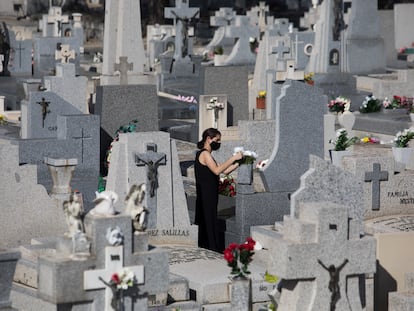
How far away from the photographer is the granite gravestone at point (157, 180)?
15.6 metres

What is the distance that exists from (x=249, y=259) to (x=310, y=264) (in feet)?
2.94

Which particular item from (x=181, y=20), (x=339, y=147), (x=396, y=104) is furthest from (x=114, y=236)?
(x=181, y=20)

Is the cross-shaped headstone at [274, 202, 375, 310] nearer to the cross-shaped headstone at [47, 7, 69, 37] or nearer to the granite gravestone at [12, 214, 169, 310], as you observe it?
the granite gravestone at [12, 214, 169, 310]

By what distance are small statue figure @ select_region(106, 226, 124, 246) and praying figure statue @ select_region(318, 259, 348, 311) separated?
1539 millimetres

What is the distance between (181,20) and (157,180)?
805 inches

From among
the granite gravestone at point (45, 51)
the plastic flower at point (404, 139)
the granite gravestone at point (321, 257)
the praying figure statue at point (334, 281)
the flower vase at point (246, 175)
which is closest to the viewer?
the granite gravestone at point (321, 257)

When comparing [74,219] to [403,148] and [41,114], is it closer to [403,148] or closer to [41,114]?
[403,148]

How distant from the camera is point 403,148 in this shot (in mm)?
18297

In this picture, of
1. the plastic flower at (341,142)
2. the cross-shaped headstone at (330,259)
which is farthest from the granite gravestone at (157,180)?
the cross-shaped headstone at (330,259)

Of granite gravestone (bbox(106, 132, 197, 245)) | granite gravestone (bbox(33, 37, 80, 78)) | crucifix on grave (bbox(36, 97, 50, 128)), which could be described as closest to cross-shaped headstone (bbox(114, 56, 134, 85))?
crucifix on grave (bbox(36, 97, 50, 128))

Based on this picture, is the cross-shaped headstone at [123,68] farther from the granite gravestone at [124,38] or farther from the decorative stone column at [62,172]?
the decorative stone column at [62,172]

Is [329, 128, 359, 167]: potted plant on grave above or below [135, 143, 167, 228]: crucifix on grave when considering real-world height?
above

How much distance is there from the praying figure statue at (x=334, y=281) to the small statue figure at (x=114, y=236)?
154 centimetres

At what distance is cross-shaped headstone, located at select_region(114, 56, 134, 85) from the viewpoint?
2862 centimetres
